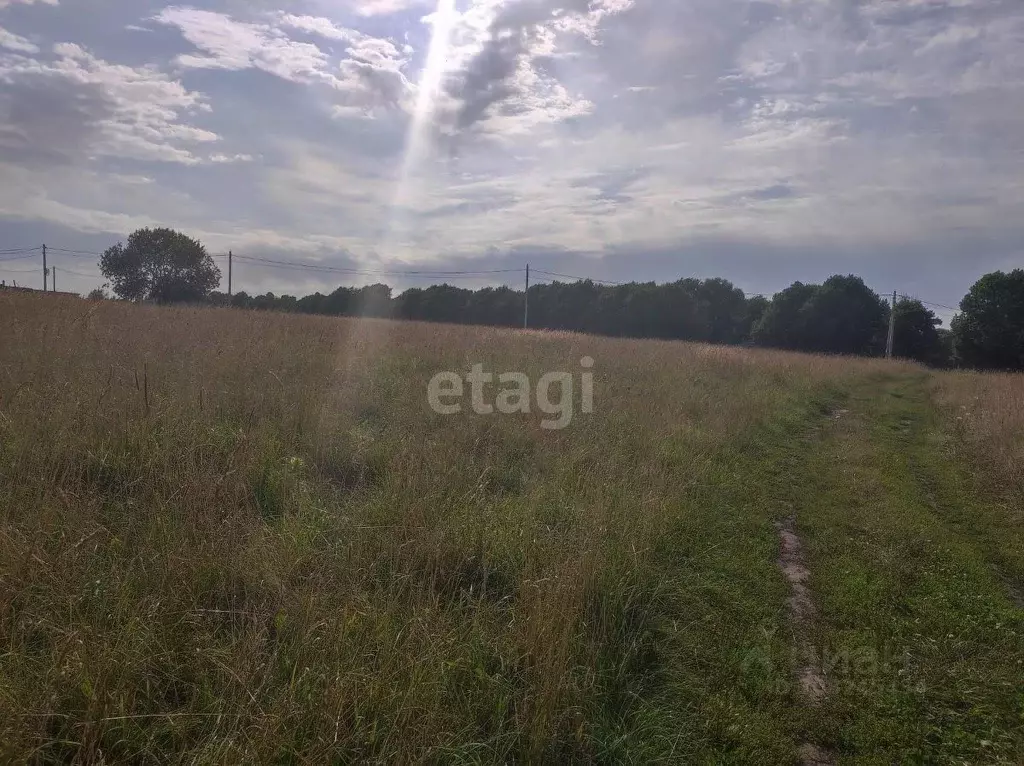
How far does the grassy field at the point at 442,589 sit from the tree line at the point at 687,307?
25617 millimetres

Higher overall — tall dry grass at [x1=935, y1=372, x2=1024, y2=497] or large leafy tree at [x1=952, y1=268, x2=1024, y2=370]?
large leafy tree at [x1=952, y1=268, x2=1024, y2=370]

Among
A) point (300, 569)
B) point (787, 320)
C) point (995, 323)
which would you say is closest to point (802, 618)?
point (300, 569)

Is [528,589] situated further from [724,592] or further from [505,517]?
[724,592]

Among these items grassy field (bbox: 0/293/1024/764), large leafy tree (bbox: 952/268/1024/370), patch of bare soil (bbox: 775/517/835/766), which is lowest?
patch of bare soil (bbox: 775/517/835/766)

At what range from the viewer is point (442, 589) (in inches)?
140

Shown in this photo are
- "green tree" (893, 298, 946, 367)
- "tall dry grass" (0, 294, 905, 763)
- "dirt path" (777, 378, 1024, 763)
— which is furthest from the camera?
"green tree" (893, 298, 946, 367)

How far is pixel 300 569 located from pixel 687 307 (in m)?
54.6

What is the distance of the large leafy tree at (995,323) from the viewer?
40.2 m

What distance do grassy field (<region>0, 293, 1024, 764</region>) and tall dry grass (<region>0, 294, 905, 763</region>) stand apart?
2cm

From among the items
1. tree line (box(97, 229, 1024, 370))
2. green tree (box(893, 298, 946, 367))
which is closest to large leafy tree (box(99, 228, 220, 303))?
tree line (box(97, 229, 1024, 370))

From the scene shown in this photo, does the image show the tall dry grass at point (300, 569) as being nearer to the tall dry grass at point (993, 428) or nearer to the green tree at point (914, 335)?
the tall dry grass at point (993, 428)

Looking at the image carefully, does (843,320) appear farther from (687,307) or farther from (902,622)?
(902,622)

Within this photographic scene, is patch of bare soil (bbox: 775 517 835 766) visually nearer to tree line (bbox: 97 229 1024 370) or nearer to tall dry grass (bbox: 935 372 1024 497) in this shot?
tall dry grass (bbox: 935 372 1024 497)

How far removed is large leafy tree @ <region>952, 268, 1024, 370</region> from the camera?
4022cm
